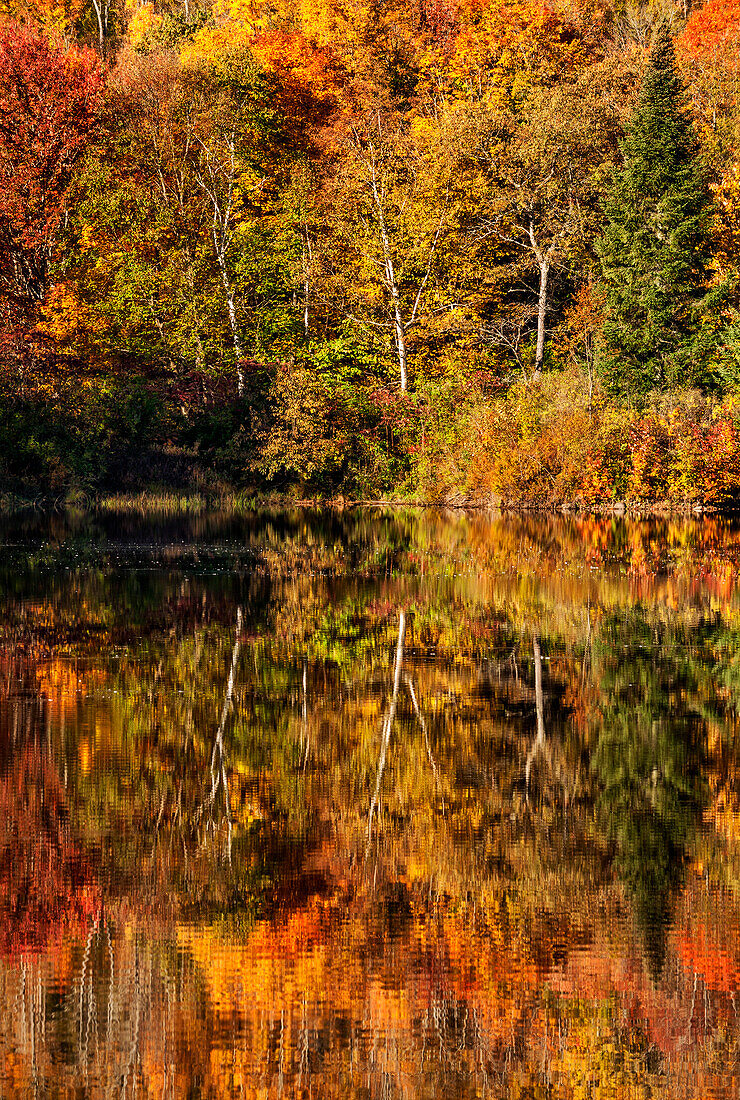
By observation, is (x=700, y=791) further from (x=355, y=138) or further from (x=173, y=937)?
(x=355, y=138)

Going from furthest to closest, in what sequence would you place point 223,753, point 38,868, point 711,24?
1. point 711,24
2. point 223,753
3. point 38,868

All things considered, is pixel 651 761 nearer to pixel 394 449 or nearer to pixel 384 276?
pixel 394 449

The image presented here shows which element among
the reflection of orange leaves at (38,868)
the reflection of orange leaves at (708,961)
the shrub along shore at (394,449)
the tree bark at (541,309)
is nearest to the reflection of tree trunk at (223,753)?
the reflection of orange leaves at (38,868)

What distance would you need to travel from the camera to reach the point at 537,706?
1302 centimetres

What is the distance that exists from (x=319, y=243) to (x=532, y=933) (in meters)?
53.6

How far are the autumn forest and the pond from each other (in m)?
28.9

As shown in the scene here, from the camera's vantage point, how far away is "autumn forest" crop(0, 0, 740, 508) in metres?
46.7

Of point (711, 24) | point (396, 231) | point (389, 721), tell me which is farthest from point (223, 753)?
point (711, 24)

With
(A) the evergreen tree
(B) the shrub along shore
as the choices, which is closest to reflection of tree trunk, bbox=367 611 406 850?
(B) the shrub along shore

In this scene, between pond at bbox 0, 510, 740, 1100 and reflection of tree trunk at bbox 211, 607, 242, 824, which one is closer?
pond at bbox 0, 510, 740, 1100

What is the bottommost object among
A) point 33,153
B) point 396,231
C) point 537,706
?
point 537,706

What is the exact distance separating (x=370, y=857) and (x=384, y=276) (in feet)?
162

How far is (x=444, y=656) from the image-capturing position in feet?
51.9

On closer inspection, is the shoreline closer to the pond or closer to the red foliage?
the red foliage
